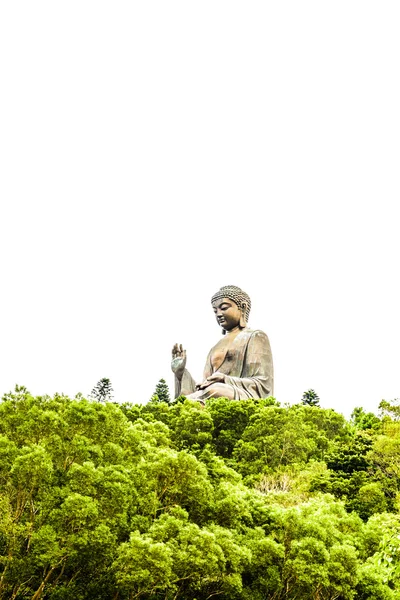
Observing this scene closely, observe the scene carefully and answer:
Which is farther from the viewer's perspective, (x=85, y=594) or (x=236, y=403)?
(x=236, y=403)

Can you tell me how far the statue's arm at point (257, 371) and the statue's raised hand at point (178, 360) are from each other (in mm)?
2043

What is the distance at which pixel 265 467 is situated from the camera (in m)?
19.4

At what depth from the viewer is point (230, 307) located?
1196 inches

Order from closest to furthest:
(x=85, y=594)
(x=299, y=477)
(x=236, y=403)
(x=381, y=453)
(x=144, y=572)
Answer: (x=144, y=572)
(x=85, y=594)
(x=299, y=477)
(x=381, y=453)
(x=236, y=403)

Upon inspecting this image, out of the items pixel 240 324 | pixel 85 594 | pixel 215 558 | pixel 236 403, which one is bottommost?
pixel 85 594

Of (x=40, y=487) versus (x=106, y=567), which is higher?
(x=40, y=487)

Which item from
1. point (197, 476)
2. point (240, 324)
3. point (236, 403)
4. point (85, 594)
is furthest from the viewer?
point (240, 324)

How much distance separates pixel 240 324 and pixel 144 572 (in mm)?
21595

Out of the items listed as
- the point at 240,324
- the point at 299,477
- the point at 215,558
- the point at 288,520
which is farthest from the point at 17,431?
the point at 240,324

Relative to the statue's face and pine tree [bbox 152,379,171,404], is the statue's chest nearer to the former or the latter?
the statue's face

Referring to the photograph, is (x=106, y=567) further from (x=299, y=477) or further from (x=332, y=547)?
(x=299, y=477)

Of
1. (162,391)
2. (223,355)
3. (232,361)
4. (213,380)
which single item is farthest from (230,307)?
(162,391)

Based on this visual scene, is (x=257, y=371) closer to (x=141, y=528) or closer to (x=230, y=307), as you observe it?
(x=230, y=307)

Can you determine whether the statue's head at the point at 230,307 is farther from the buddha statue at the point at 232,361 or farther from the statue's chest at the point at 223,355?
the statue's chest at the point at 223,355
